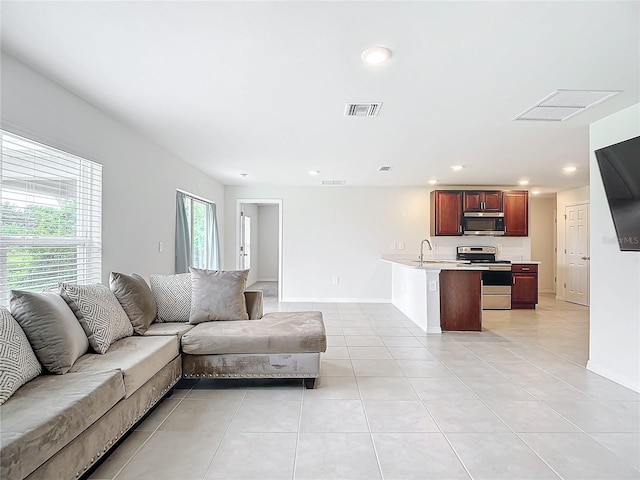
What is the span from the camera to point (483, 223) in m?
6.84

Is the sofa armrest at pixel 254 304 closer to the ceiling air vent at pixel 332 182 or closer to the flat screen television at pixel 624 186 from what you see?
the flat screen television at pixel 624 186

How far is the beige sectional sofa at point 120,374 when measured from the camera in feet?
4.76

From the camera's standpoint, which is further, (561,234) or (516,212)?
(561,234)

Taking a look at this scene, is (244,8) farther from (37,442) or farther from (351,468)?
(351,468)

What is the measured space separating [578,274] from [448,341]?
4.60 metres

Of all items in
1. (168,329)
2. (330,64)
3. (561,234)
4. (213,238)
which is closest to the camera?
(330,64)

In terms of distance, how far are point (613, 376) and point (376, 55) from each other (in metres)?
3.25

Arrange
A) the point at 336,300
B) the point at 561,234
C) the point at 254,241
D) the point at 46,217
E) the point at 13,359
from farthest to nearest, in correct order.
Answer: the point at 254,241
the point at 561,234
the point at 336,300
the point at 46,217
the point at 13,359

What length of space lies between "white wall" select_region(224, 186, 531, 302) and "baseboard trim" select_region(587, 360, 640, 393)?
3.95 m

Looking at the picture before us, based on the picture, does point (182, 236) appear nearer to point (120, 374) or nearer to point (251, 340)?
point (251, 340)

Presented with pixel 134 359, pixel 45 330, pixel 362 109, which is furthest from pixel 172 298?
pixel 362 109

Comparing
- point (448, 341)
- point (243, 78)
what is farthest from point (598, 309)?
point (243, 78)

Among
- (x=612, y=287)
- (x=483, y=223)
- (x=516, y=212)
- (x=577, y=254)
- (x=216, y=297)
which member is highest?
(x=516, y=212)

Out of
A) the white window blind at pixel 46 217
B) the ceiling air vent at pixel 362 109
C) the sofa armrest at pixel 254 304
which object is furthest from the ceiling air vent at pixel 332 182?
the white window blind at pixel 46 217
